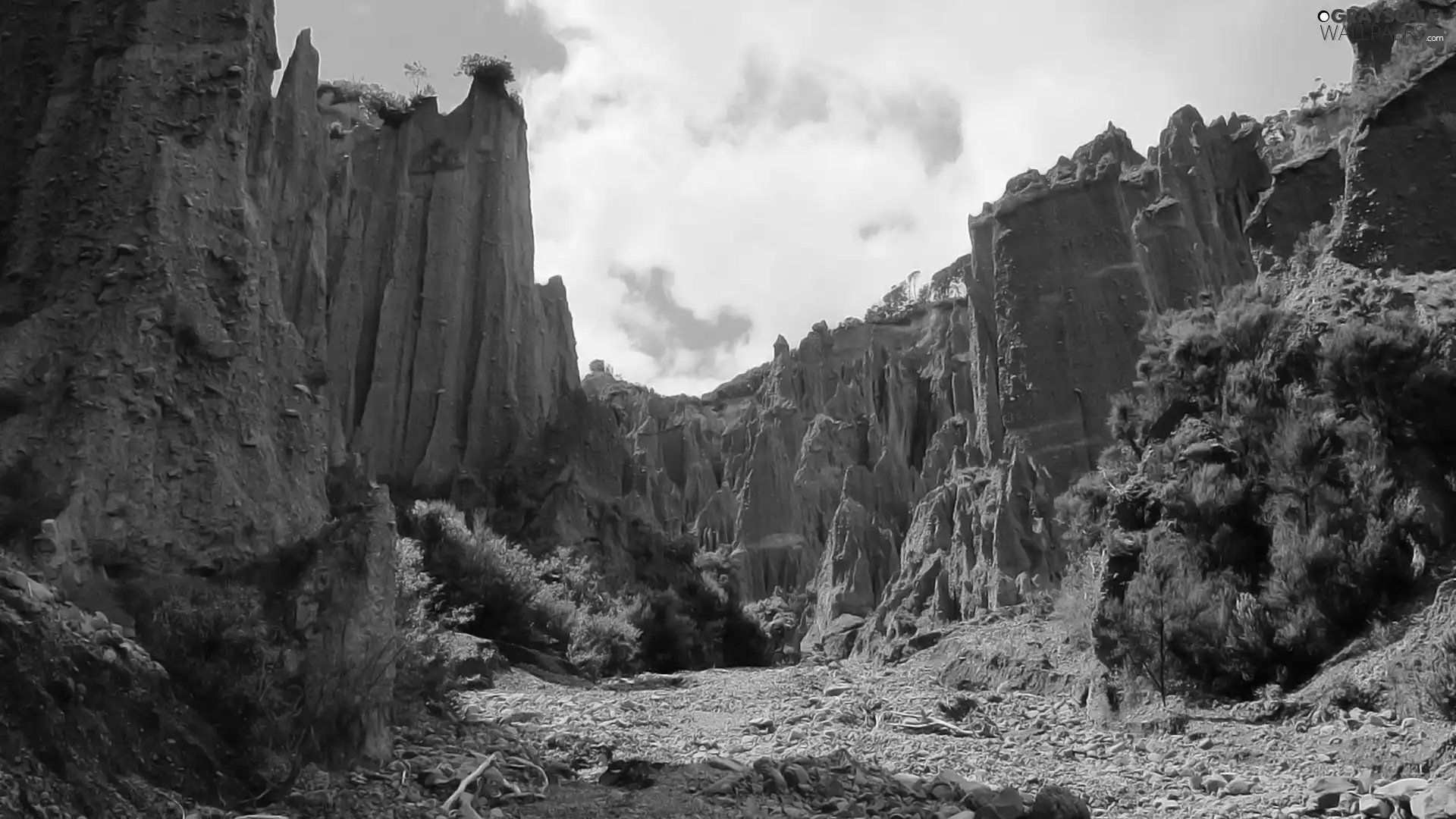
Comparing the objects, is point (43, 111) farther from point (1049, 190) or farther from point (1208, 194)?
point (1208, 194)

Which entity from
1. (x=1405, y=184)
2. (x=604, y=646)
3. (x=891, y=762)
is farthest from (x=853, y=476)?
(x=891, y=762)

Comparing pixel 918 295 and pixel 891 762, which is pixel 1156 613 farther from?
pixel 918 295

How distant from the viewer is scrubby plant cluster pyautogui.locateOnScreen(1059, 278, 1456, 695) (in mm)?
11328

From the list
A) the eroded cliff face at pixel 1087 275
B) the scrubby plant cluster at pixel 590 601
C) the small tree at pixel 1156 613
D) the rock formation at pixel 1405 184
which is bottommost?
the small tree at pixel 1156 613

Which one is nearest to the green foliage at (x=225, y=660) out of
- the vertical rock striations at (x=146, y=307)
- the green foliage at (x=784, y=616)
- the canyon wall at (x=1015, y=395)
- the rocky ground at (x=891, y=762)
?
the rocky ground at (x=891, y=762)

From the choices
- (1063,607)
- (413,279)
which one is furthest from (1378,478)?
(413,279)

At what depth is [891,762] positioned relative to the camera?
10.6m

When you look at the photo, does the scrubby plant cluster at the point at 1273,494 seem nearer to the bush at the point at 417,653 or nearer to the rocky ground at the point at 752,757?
the rocky ground at the point at 752,757

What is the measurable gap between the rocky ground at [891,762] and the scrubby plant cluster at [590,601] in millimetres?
6885

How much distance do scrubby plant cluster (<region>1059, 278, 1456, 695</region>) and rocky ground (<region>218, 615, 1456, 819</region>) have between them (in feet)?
3.45

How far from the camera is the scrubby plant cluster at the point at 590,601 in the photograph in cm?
2158

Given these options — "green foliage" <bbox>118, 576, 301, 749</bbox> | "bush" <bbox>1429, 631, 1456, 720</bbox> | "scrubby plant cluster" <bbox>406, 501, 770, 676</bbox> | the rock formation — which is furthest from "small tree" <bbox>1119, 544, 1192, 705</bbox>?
"scrubby plant cluster" <bbox>406, 501, 770, 676</bbox>

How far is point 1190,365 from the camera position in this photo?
14484 mm

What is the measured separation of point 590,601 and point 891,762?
62.5 feet
